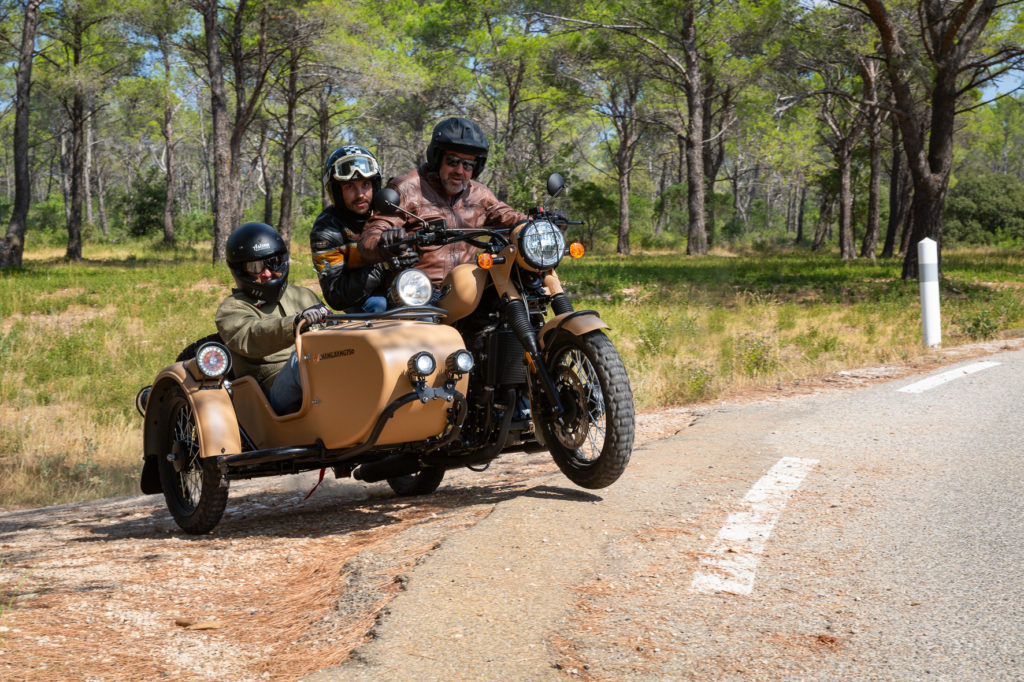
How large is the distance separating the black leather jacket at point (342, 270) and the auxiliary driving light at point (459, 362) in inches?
43.2

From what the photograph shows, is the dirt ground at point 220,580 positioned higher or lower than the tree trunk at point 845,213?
lower

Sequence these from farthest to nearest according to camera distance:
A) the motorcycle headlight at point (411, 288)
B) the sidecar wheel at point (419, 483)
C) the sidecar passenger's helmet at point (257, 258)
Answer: the sidecar wheel at point (419, 483)
the sidecar passenger's helmet at point (257, 258)
the motorcycle headlight at point (411, 288)

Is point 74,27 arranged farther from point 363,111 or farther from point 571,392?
point 571,392

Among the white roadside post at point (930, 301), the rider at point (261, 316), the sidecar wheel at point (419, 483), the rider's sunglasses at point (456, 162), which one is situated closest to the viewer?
the rider at point (261, 316)

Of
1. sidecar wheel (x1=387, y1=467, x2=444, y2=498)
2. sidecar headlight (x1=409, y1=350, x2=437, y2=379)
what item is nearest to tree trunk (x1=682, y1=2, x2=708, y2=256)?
sidecar wheel (x1=387, y1=467, x2=444, y2=498)

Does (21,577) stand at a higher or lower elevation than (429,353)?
lower

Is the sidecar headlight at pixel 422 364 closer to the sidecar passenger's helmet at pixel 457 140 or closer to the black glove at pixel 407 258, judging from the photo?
the black glove at pixel 407 258

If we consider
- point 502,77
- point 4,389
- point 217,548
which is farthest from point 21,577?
point 502,77

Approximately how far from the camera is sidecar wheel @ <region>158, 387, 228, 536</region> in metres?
5.57

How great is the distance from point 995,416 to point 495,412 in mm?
4012

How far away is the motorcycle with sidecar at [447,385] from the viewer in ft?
16.1

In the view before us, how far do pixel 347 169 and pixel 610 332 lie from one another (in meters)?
9.76

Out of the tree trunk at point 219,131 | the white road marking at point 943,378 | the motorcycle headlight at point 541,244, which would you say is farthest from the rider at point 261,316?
the tree trunk at point 219,131

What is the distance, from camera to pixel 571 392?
507 cm
